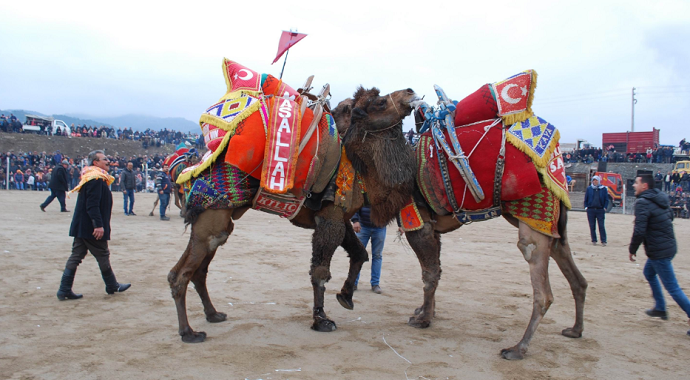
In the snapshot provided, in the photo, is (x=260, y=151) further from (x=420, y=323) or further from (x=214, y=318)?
(x=420, y=323)

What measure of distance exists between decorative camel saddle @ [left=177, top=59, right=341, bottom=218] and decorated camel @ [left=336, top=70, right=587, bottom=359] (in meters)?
0.58

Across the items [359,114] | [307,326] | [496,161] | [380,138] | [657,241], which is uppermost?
[359,114]

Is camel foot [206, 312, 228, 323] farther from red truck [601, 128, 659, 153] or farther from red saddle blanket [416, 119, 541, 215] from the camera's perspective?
red truck [601, 128, 659, 153]

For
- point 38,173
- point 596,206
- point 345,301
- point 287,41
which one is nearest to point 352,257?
point 345,301

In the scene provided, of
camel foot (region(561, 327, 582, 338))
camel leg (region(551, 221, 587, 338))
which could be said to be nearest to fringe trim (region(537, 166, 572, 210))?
camel leg (region(551, 221, 587, 338))

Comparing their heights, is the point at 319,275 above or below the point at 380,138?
below

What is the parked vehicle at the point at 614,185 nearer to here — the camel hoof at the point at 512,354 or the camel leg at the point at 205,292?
the camel hoof at the point at 512,354

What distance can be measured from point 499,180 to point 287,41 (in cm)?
317

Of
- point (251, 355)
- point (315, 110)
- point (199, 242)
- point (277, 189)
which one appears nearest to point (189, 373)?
point (251, 355)

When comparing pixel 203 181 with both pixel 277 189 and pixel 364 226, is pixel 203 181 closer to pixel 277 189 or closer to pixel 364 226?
pixel 277 189

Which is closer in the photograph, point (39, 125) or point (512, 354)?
point (512, 354)

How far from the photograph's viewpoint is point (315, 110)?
16.3ft

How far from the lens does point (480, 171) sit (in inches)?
181

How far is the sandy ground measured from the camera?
3.94 meters
